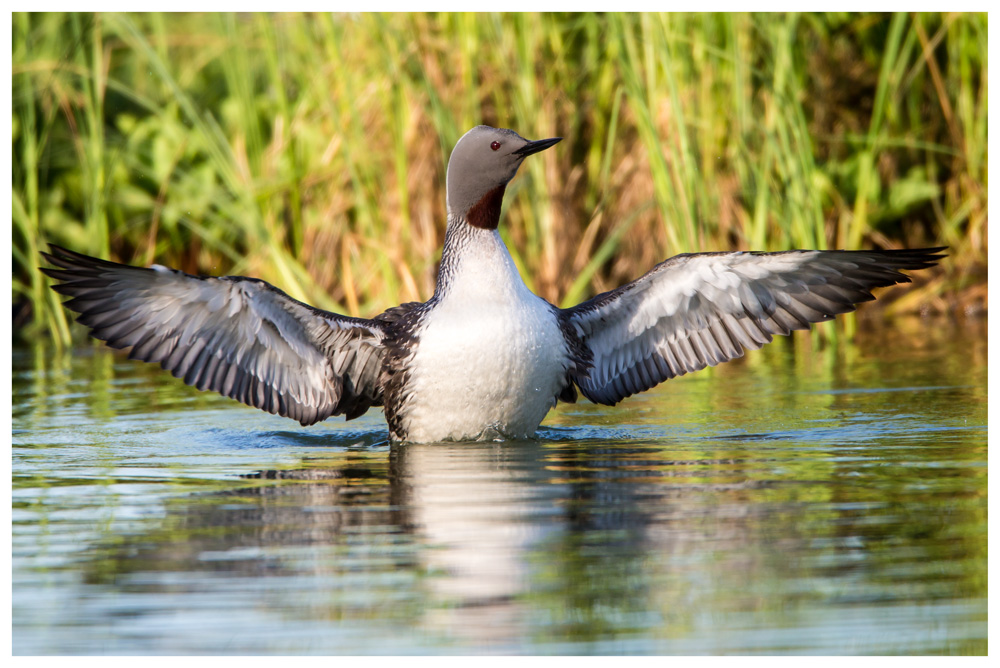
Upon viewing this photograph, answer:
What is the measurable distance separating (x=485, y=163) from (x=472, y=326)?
38.5 inches

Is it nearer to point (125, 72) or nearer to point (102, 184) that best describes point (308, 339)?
point (102, 184)

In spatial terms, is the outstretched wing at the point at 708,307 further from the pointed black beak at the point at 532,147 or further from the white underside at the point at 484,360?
the pointed black beak at the point at 532,147

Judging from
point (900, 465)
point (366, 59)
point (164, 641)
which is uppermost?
point (366, 59)

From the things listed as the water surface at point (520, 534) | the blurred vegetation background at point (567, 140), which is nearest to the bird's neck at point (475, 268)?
the water surface at point (520, 534)

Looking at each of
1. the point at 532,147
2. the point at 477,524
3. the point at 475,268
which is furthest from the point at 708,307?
the point at 477,524

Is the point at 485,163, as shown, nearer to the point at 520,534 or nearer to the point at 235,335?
the point at 235,335

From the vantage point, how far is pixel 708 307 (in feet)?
19.9

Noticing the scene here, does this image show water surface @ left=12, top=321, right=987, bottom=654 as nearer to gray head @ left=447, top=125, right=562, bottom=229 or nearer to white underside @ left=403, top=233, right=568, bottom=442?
white underside @ left=403, top=233, right=568, bottom=442

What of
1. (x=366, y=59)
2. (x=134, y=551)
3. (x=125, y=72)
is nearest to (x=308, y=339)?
(x=134, y=551)

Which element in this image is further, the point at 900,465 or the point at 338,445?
the point at 338,445

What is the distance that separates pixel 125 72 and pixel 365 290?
15.6 feet

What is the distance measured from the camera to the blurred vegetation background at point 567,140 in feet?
27.2

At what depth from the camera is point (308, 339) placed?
5820 millimetres

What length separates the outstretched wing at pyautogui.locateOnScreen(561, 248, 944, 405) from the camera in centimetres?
572
